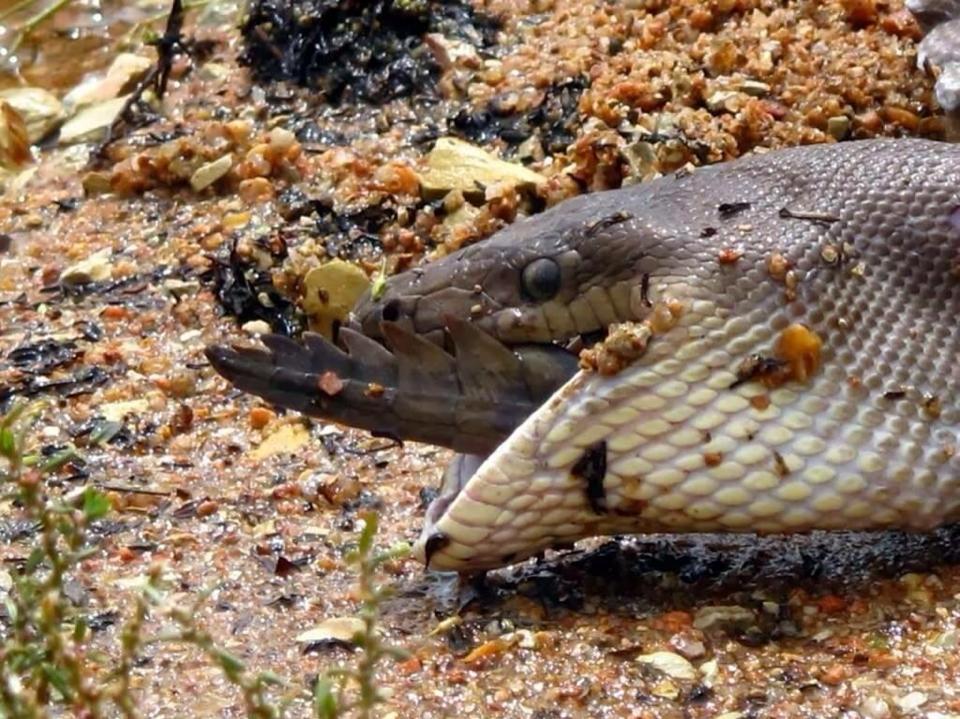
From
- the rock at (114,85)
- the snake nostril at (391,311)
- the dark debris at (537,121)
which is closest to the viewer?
the snake nostril at (391,311)

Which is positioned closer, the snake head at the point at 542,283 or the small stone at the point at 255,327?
the snake head at the point at 542,283

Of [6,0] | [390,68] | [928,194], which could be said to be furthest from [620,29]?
[6,0]

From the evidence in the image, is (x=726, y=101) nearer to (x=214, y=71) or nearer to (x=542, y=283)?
A: (x=542, y=283)

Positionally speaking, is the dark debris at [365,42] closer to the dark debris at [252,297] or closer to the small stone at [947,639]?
the dark debris at [252,297]

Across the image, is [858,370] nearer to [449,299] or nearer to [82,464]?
[449,299]

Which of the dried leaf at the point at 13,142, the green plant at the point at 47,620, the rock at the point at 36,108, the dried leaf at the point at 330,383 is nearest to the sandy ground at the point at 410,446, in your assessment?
the dried leaf at the point at 13,142

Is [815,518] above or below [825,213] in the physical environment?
below

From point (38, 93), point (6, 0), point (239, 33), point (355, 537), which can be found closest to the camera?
point (355, 537)
